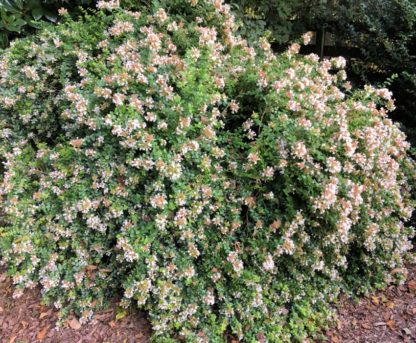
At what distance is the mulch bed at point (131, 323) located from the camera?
106 inches

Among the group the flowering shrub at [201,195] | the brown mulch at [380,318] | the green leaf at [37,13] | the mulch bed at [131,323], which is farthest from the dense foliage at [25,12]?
the brown mulch at [380,318]

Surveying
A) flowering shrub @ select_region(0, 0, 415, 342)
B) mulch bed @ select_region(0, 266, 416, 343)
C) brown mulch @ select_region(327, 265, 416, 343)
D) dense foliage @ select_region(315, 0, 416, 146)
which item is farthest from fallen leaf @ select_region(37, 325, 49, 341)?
dense foliage @ select_region(315, 0, 416, 146)

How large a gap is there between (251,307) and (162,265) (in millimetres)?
660

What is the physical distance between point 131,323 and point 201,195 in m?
0.99

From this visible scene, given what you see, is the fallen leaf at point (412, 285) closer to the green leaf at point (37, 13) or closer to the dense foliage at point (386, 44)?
the dense foliage at point (386, 44)

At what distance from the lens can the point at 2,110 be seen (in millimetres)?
3449

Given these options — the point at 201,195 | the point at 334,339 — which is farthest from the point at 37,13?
the point at 334,339

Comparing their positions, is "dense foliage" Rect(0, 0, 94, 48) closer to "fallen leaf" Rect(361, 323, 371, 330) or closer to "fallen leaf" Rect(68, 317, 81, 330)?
"fallen leaf" Rect(68, 317, 81, 330)

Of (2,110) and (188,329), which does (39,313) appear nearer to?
(188,329)

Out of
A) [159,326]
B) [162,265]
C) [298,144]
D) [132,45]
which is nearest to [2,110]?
[132,45]

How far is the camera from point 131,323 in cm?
277

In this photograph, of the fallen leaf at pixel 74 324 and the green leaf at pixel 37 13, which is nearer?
the fallen leaf at pixel 74 324

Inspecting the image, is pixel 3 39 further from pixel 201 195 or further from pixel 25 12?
pixel 201 195

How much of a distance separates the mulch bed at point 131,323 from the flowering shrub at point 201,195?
0.12m
